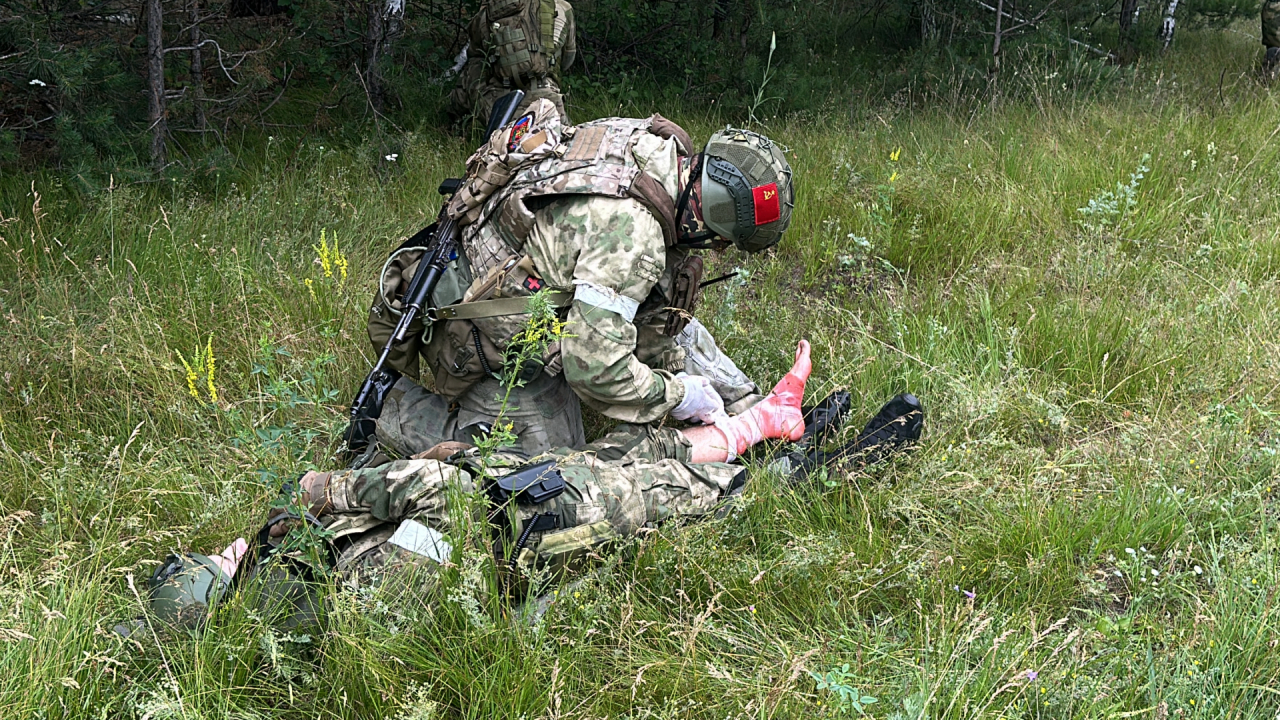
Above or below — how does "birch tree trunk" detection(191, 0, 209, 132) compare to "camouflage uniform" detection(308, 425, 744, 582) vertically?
above

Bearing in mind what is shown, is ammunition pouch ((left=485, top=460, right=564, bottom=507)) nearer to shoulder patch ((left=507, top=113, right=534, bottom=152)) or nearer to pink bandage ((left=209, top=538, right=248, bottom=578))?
pink bandage ((left=209, top=538, right=248, bottom=578))

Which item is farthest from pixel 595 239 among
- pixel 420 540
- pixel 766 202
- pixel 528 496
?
pixel 420 540

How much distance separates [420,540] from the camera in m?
2.77

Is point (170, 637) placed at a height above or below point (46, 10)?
below

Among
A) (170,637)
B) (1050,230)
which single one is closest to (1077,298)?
(1050,230)

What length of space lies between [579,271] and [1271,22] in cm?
705

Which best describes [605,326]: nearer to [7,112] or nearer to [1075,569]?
[1075,569]

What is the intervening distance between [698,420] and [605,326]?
829mm

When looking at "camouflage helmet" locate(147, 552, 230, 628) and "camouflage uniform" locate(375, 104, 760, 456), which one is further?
"camouflage uniform" locate(375, 104, 760, 456)

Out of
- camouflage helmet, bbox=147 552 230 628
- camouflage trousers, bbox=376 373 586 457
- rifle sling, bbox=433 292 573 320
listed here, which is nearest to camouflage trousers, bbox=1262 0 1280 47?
camouflage trousers, bbox=376 373 586 457

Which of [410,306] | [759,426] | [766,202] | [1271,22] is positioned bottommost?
[759,426]

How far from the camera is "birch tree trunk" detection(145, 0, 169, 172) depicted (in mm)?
5000

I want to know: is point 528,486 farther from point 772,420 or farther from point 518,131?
point 518,131

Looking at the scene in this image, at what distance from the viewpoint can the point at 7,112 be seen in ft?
19.8
